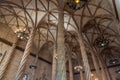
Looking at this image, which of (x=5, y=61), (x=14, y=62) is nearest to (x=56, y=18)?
(x=14, y=62)

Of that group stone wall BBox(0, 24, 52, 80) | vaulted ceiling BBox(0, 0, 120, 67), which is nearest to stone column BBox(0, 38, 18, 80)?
stone wall BBox(0, 24, 52, 80)

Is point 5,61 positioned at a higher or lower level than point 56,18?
lower

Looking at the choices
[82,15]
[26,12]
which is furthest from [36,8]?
[82,15]

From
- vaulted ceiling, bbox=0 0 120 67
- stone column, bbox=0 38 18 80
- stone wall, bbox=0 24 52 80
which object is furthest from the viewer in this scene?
stone wall, bbox=0 24 52 80

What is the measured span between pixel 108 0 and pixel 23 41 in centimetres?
1193

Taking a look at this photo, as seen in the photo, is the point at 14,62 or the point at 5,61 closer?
the point at 5,61

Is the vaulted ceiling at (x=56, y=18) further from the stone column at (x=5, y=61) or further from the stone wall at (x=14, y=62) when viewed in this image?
the stone column at (x=5, y=61)

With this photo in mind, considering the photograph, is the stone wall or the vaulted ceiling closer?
the vaulted ceiling

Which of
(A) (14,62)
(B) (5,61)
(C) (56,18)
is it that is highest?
(C) (56,18)

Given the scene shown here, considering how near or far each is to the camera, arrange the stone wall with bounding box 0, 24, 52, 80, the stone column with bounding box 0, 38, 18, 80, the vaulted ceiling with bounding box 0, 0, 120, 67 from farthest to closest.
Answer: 1. the stone wall with bounding box 0, 24, 52, 80
2. the vaulted ceiling with bounding box 0, 0, 120, 67
3. the stone column with bounding box 0, 38, 18, 80

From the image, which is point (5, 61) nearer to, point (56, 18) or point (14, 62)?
point (14, 62)

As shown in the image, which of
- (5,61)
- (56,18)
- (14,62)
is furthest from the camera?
(56,18)

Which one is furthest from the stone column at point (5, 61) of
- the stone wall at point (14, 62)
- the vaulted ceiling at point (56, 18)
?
the vaulted ceiling at point (56, 18)

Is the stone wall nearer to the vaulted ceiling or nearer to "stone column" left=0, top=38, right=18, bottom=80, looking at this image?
"stone column" left=0, top=38, right=18, bottom=80
